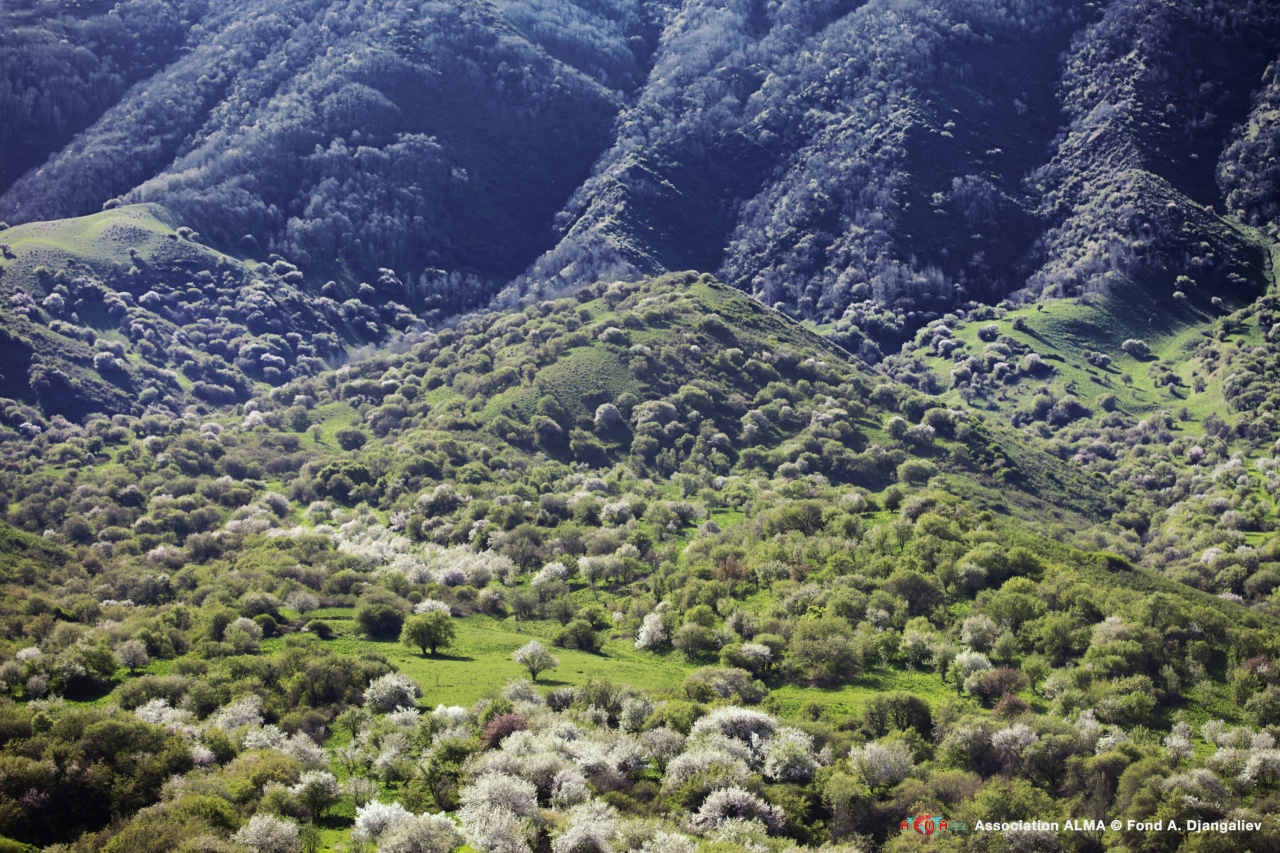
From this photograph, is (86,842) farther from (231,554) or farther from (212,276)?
(212,276)

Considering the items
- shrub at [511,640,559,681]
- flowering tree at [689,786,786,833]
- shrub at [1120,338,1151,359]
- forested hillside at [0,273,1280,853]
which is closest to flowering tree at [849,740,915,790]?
forested hillside at [0,273,1280,853]

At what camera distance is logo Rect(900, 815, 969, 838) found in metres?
30.8

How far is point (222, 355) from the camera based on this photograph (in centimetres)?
17688

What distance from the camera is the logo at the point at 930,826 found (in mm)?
30844

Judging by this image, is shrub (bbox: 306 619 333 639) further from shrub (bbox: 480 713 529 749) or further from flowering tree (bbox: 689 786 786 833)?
flowering tree (bbox: 689 786 786 833)

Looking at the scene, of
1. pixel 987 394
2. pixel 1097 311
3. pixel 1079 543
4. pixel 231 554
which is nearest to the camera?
pixel 231 554

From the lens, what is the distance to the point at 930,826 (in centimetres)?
3142

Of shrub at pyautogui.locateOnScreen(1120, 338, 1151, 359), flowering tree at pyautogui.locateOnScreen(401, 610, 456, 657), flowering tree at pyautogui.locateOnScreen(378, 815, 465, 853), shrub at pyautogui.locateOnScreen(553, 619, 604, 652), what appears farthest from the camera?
shrub at pyautogui.locateOnScreen(1120, 338, 1151, 359)

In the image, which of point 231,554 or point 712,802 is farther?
point 231,554

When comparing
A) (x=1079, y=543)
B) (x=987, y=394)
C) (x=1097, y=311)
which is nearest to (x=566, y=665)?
(x=1079, y=543)

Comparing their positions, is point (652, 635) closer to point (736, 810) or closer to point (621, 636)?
point (621, 636)

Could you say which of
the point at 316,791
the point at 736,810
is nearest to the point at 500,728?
the point at 316,791

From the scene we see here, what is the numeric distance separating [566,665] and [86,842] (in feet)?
96.7

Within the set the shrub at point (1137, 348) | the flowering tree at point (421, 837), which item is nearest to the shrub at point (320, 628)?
the flowering tree at point (421, 837)
